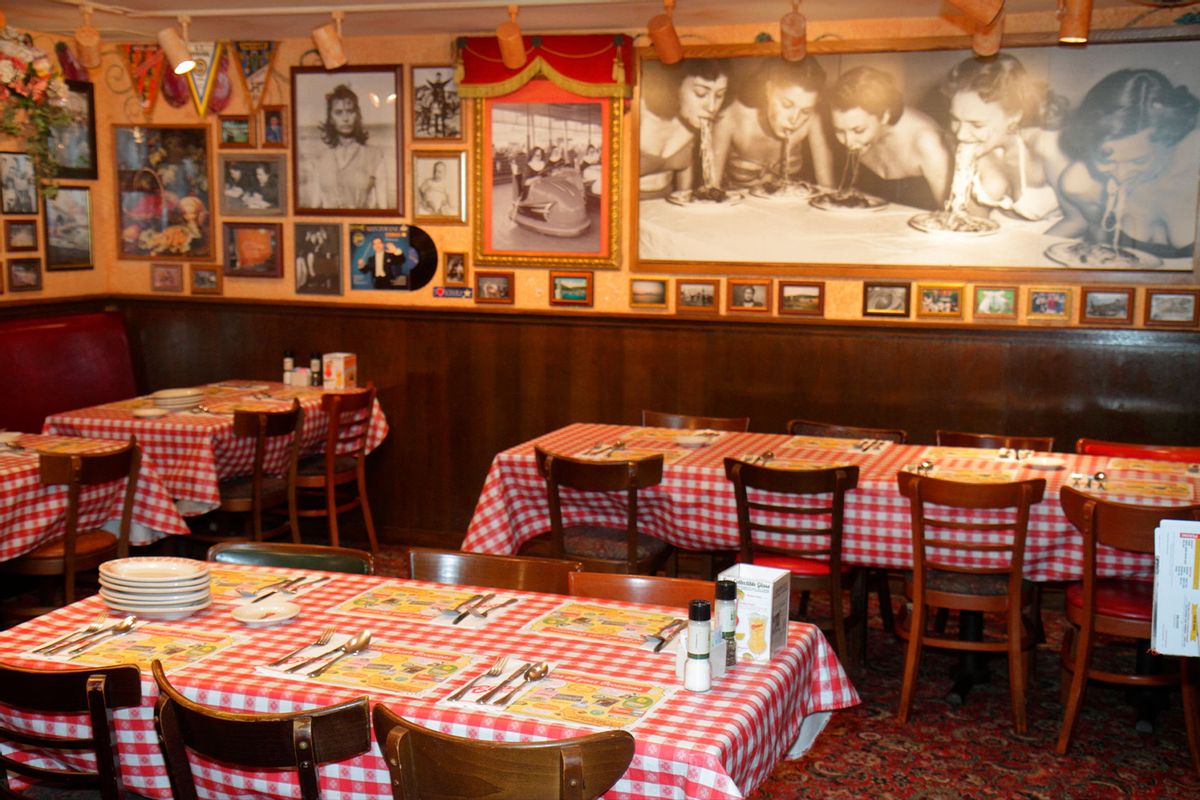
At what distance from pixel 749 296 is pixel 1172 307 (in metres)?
2.12

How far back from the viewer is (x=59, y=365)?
753 centimetres

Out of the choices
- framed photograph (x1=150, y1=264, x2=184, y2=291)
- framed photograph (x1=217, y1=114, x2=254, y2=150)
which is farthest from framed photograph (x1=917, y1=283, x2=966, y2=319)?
framed photograph (x1=150, y1=264, x2=184, y2=291)

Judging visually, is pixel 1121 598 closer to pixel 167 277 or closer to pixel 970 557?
pixel 970 557

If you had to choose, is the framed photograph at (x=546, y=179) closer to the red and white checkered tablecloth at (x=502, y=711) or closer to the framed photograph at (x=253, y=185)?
the framed photograph at (x=253, y=185)

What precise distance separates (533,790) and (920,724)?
2.99m

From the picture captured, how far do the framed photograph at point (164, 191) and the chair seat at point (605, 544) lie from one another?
380cm

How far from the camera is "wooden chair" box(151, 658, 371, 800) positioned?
2518 millimetres

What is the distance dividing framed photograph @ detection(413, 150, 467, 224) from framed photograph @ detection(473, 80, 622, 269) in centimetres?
9

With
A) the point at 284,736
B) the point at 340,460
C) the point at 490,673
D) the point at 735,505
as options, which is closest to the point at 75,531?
the point at 340,460

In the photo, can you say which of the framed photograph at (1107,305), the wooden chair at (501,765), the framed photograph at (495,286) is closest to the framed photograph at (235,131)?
the framed photograph at (495,286)

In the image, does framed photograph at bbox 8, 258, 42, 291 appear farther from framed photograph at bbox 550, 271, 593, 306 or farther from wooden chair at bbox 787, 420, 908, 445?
wooden chair at bbox 787, 420, 908, 445

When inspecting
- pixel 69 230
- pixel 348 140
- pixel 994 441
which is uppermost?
A: pixel 348 140

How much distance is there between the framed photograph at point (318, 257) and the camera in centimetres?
780

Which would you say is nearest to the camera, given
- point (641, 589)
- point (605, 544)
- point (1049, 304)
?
point (641, 589)
